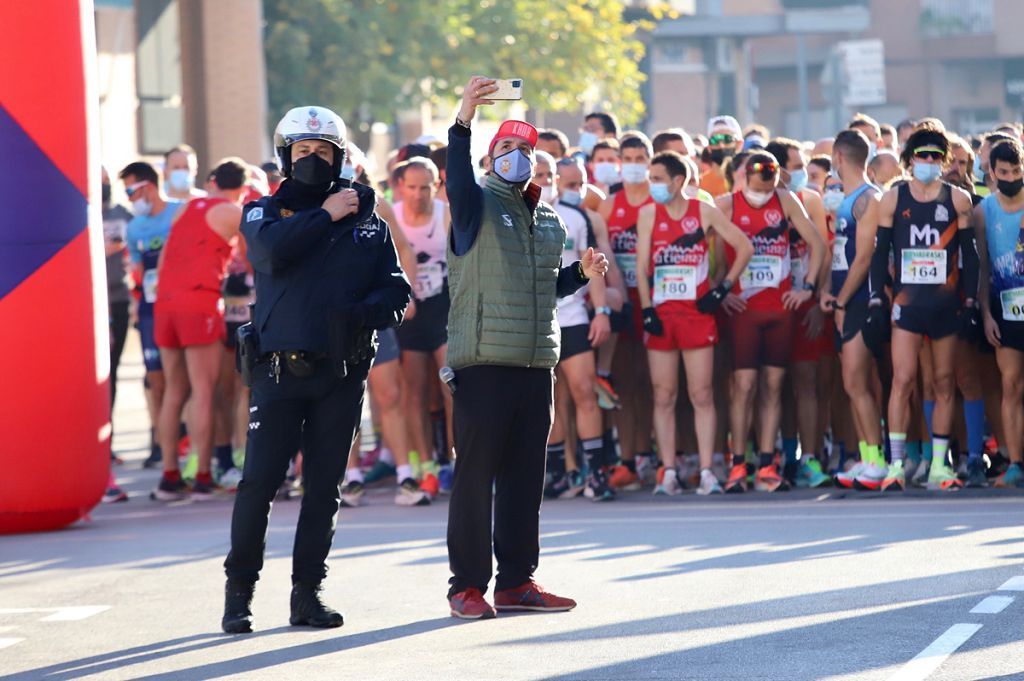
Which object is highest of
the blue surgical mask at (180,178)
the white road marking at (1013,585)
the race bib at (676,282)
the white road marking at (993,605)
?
the blue surgical mask at (180,178)

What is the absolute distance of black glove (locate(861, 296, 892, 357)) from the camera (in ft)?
38.5

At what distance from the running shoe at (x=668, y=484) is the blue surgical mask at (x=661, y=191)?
163 cm

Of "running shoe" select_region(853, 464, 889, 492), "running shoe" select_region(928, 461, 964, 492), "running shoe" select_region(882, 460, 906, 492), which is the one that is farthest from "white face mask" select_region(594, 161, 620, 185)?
"running shoe" select_region(928, 461, 964, 492)

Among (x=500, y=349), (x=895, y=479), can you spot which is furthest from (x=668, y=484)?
(x=500, y=349)

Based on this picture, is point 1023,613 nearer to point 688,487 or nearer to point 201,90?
point 688,487

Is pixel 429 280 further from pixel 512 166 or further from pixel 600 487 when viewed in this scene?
pixel 512 166

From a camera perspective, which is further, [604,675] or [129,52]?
[129,52]

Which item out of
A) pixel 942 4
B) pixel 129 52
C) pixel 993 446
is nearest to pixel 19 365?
pixel 993 446

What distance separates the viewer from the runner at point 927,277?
11.6 m

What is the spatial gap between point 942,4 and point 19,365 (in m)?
60.9

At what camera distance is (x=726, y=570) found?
901 cm

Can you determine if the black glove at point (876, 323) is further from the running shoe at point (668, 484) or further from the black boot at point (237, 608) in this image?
the black boot at point (237, 608)

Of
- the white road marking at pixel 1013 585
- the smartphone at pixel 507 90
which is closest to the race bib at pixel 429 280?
the smartphone at pixel 507 90

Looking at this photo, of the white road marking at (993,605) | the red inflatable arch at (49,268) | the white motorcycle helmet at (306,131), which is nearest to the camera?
the white road marking at (993,605)
